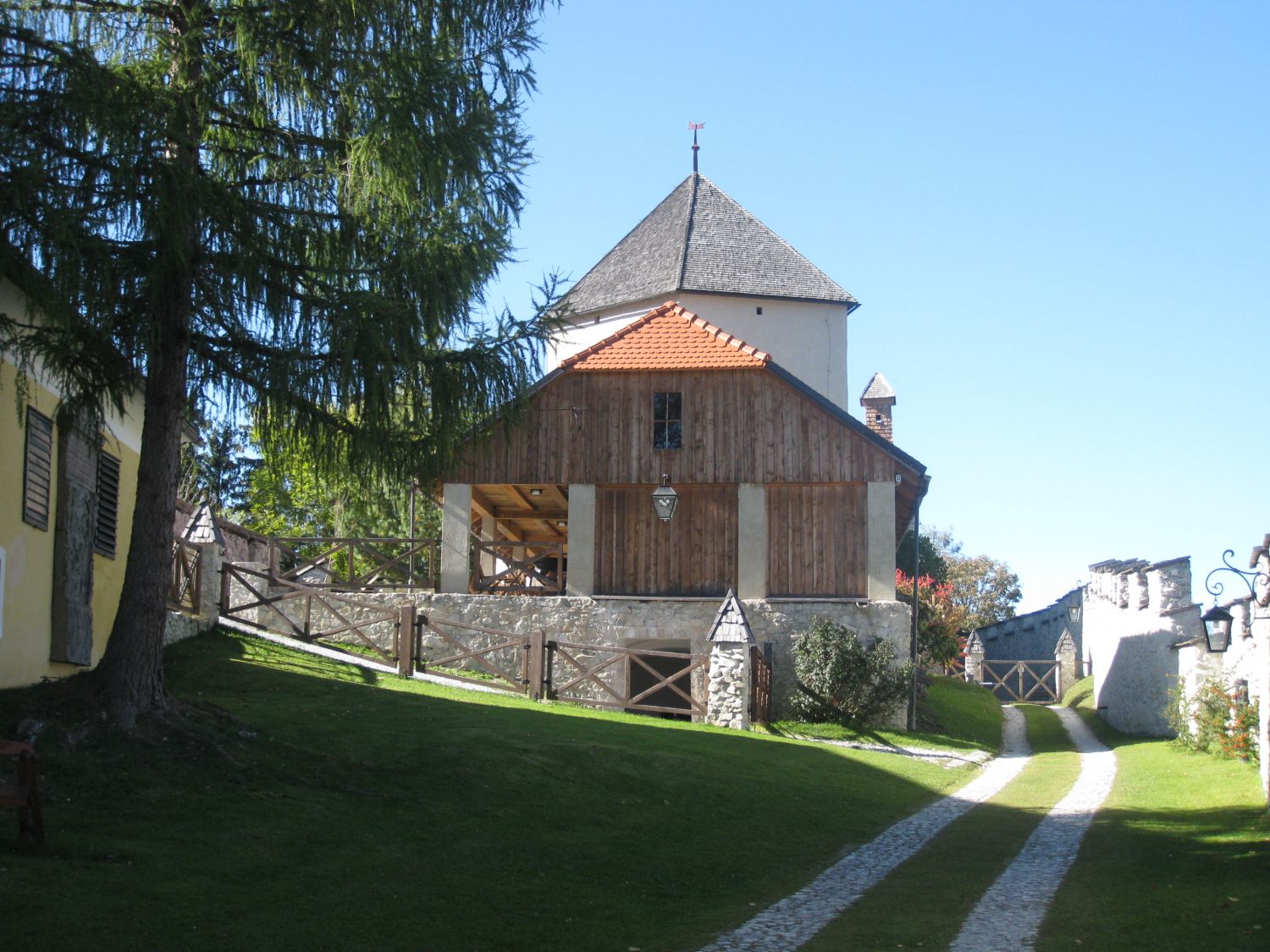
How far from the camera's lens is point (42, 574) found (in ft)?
41.5

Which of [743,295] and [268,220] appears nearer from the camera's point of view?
[268,220]

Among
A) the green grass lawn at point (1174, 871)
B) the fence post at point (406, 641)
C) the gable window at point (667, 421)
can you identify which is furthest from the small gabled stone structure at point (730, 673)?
the green grass lawn at point (1174, 871)

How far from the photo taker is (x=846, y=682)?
21438mm

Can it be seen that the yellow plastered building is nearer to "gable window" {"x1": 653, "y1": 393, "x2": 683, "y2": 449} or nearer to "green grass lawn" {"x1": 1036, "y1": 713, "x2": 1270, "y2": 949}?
"green grass lawn" {"x1": 1036, "y1": 713, "x2": 1270, "y2": 949}

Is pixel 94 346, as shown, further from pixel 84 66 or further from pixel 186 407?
pixel 84 66

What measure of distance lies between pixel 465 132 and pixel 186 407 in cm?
344

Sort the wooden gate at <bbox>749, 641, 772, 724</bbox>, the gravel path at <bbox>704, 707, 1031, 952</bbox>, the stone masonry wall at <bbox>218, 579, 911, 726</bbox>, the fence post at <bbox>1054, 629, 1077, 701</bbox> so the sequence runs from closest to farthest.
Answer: the gravel path at <bbox>704, 707, 1031, 952</bbox> → the wooden gate at <bbox>749, 641, 772, 724</bbox> → the stone masonry wall at <bbox>218, 579, 911, 726</bbox> → the fence post at <bbox>1054, 629, 1077, 701</bbox>

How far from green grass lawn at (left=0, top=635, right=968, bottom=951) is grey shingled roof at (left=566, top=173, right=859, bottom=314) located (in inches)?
606

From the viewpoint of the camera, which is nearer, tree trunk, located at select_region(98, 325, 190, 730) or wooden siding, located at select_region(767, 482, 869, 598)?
tree trunk, located at select_region(98, 325, 190, 730)

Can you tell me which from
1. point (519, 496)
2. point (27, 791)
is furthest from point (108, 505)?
point (519, 496)

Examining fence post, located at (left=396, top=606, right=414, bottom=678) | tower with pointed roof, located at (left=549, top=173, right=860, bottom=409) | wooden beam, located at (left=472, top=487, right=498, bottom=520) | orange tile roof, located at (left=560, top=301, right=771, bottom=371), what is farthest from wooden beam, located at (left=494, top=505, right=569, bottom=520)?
fence post, located at (left=396, top=606, right=414, bottom=678)

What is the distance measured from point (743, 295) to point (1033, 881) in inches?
810

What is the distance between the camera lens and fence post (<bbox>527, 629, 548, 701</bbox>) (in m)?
20.1

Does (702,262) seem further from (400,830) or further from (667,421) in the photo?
(400,830)
